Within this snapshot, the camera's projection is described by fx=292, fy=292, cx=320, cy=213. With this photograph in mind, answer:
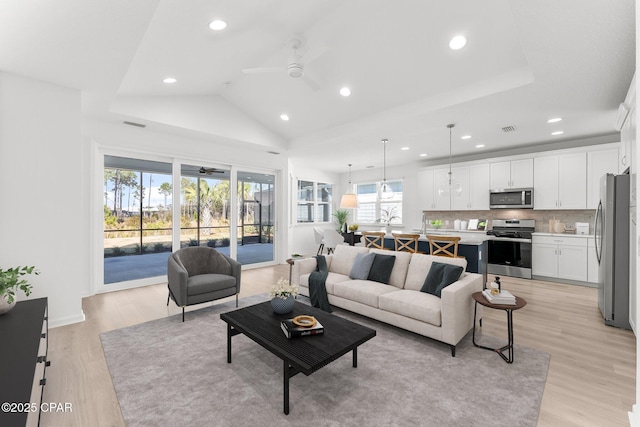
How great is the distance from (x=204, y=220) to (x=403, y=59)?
4506mm

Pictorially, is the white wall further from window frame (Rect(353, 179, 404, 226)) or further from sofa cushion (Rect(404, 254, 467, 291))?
window frame (Rect(353, 179, 404, 226))

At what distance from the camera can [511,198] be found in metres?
6.01

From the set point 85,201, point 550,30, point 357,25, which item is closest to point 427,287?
point 550,30

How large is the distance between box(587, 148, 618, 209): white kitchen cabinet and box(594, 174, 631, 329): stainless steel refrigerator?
2021mm

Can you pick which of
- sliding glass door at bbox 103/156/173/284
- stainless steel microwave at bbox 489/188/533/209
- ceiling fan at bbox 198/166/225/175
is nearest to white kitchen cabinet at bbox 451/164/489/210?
stainless steel microwave at bbox 489/188/533/209

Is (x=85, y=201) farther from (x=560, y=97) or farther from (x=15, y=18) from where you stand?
(x=560, y=97)

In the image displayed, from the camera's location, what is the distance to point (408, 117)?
14.3 ft

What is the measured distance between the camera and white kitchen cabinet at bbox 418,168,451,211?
708 centimetres

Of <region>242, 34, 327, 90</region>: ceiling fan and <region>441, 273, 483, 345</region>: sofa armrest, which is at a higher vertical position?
<region>242, 34, 327, 90</region>: ceiling fan

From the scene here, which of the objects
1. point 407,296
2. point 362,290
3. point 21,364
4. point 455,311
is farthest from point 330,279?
point 21,364

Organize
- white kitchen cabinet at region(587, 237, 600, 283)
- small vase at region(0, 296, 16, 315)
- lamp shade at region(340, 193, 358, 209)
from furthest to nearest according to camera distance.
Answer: lamp shade at region(340, 193, 358, 209)
white kitchen cabinet at region(587, 237, 600, 283)
small vase at region(0, 296, 16, 315)

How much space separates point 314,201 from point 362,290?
19.3ft

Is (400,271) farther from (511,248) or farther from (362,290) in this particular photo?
(511,248)

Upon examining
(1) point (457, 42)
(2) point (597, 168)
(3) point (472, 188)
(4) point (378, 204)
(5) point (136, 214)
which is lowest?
(5) point (136, 214)
